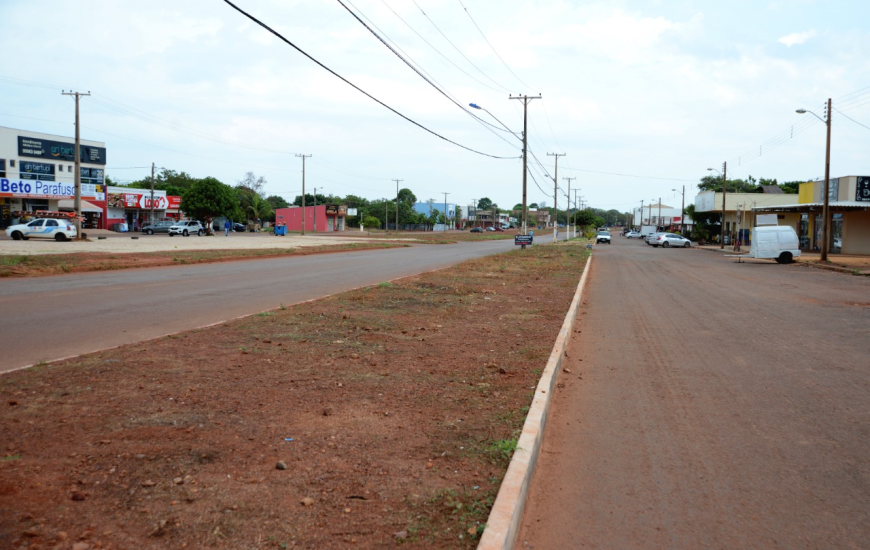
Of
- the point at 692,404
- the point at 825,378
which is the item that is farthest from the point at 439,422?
the point at 825,378

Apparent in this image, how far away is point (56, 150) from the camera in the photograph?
70.3 meters

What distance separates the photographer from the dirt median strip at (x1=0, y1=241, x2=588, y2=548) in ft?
11.2

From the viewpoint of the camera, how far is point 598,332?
11.1 meters

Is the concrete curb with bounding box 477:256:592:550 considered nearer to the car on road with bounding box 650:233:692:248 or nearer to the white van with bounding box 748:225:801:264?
the white van with bounding box 748:225:801:264

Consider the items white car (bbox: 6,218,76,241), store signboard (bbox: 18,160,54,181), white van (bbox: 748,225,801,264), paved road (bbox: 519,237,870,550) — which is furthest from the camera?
store signboard (bbox: 18,160,54,181)

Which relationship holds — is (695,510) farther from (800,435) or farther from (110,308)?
(110,308)

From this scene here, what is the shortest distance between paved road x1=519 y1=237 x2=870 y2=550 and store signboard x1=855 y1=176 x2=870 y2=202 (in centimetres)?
4013

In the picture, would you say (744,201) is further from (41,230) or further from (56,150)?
(56,150)

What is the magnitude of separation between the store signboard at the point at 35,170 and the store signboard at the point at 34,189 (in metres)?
7.89

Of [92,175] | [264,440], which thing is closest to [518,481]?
[264,440]

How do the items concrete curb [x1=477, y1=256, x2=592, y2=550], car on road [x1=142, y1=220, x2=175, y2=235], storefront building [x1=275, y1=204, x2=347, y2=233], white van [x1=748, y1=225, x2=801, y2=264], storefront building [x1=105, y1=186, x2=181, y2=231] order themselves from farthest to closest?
storefront building [x1=275, y1=204, x2=347, y2=233] → storefront building [x1=105, y1=186, x2=181, y2=231] → car on road [x1=142, y1=220, x2=175, y2=235] → white van [x1=748, y1=225, x2=801, y2=264] → concrete curb [x1=477, y1=256, x2=592, y2=550]

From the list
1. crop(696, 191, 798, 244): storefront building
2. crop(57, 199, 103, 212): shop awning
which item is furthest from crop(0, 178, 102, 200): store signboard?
crop(696, 191, 798, 244): storefront building

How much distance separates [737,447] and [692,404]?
128cm

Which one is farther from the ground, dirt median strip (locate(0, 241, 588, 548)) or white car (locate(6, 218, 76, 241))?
white car (locate(6, 218, 76, 241))
